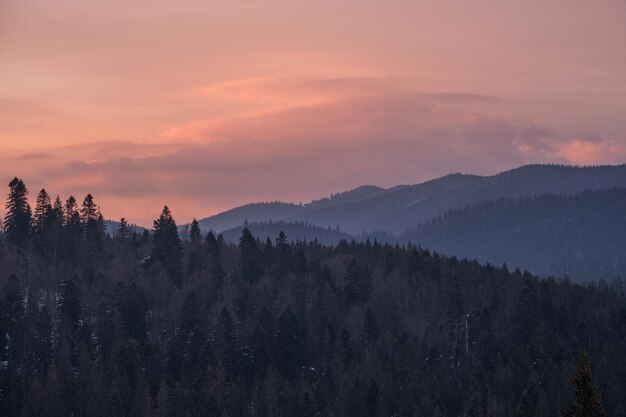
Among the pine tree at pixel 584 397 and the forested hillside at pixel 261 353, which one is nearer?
the pine tree at pixel 584 397

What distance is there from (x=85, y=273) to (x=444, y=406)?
7107 cm

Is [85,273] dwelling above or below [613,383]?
above

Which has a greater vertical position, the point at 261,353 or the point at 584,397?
the point at 584,397

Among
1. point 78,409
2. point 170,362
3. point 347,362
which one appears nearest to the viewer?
point 78,409

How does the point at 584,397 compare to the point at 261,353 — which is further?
the point at 261,353

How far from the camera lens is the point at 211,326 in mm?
182250

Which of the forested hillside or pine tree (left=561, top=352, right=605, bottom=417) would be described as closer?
pine tree (left=561, top=352, right=605, bottom=417)

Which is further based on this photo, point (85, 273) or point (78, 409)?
point (85, 273)

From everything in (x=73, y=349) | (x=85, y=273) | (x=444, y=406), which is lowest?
(x=444, y=406)

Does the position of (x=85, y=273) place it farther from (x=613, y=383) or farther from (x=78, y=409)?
(x=613, y=383)

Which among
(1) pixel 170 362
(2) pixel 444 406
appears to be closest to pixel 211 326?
(1) pixel 170 362

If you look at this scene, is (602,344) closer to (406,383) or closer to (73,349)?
(406,383)

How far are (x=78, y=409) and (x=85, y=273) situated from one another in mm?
44786

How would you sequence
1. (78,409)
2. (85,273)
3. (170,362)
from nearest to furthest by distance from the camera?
(78,409), (170,362), (85,273)
